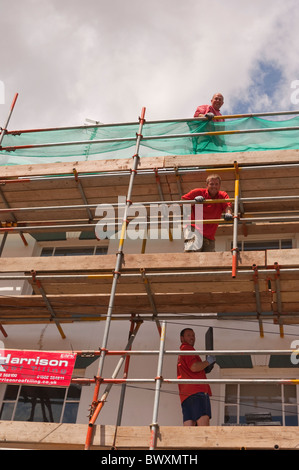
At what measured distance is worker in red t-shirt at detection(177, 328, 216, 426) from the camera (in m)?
7.89

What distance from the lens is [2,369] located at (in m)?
7.93

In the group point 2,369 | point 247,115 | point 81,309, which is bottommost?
point 2,369

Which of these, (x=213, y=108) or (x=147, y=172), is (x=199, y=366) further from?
(x=213, y=108)

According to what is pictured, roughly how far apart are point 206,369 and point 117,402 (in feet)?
5.09

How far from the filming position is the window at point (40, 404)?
9.05 m

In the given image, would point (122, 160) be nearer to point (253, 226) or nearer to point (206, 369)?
point (253, 226)

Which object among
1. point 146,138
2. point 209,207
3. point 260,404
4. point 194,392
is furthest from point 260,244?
point 194,392

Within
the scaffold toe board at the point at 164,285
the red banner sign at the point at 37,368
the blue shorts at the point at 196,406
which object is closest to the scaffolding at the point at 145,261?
the scaffold toe board at the point at 164,285

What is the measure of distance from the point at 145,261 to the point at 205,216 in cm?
148

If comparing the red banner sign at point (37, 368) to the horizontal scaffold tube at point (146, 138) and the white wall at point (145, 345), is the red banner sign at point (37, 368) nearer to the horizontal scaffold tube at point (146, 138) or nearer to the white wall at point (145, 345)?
the white wall at point (145, 345)

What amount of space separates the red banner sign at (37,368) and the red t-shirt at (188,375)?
65.2 inches

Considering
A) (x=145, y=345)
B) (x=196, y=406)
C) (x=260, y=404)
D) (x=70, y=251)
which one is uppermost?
(x=70, y=251)

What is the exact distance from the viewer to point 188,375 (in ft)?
26.9

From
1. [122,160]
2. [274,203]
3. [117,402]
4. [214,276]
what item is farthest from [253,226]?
[117,402]
